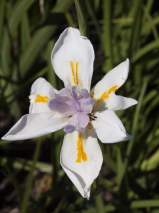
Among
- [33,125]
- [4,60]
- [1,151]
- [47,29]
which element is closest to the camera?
[33,125]

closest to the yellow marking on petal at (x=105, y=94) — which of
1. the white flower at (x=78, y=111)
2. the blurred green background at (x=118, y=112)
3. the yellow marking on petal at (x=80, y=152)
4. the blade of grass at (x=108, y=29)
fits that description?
the white flower at (x=78, y=111)

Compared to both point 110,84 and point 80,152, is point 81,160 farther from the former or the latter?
point 110,84

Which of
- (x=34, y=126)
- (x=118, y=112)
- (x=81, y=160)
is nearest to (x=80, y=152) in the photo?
(x=81, y=160)

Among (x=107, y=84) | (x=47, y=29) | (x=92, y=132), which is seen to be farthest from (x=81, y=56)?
(x=47, y=29)

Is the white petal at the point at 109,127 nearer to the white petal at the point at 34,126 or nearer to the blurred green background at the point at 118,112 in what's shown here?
the white petal at the point at 34,126

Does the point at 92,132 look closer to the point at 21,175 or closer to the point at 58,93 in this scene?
the point at 58,93

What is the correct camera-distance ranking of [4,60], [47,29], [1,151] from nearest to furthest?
[47,29]
[4,60]
[1,151]

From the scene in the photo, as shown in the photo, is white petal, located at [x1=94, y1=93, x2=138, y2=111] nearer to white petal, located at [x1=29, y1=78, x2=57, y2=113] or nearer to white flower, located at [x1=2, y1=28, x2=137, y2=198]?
white flower, located at [x1=2, y1=28, x2=137, y2=198]

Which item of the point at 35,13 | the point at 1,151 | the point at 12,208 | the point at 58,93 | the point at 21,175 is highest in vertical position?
the point at 35,13
